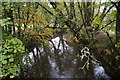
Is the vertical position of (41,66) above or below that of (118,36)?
below

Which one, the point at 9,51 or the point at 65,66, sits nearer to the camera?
the point at 9,51

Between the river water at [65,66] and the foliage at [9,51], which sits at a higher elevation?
the foliage at [9,51]

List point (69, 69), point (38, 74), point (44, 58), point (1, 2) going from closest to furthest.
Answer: point (1, 2), point (38, 74), point (69, 69), point (44, 58)

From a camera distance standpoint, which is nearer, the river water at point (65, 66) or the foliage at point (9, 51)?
the foliage at point (9, 51)

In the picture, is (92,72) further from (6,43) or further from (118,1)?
(6,43)

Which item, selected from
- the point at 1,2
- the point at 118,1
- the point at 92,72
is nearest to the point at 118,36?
the point at 118,1

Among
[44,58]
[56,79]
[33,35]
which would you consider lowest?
[56,79]

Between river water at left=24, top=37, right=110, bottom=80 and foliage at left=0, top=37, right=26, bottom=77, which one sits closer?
foliage at left=0, top=37, right=26, bottom=77

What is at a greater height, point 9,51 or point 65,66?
point 9,51

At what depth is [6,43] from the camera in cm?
157

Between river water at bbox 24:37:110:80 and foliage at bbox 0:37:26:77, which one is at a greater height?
foliage at bbox 0:37:26:77

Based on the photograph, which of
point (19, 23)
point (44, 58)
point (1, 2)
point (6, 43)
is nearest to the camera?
point (6, 43)

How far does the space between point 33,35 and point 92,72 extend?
1.97 metres

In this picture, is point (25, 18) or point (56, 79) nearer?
point (25, 18)
